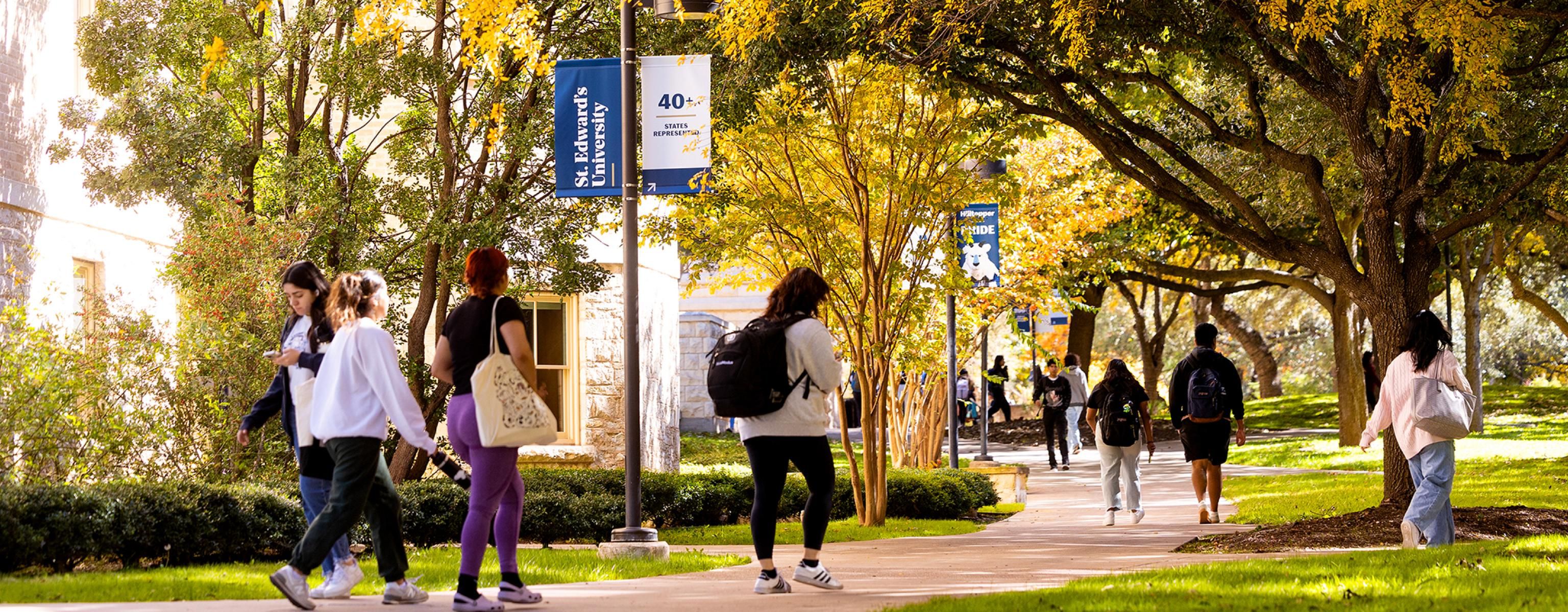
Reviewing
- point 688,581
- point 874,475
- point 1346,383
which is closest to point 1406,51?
point 874,475

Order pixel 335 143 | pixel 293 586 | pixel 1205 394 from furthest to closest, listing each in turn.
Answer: pixel 335 143 → pixel 1205 394 → pixel 293 586

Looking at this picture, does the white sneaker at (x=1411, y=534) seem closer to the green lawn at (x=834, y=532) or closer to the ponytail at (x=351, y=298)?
the green lawn at (x=834, y=532)

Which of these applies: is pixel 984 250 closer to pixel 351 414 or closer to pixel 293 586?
pixel 351 414

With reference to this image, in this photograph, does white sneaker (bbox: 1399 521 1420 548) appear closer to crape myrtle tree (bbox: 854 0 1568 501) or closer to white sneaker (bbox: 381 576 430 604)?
crape myrtle tree (bbox: 854 0 1568 501)

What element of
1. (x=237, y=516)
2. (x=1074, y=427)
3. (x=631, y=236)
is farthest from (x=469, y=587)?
(x=1074, y=427)

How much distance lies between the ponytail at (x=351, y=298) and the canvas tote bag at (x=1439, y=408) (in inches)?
248

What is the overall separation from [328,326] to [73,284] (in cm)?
741

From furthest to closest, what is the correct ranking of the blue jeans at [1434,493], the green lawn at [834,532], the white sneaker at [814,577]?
the green lawn at [834,532] → the blue jeans at [1434,493] → the white sneaker at [814,577]

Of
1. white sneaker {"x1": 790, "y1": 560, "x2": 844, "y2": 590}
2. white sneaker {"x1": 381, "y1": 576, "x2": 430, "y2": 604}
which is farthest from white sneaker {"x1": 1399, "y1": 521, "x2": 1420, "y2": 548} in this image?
white sneaker {"x1": 381, "y1": 576, "x2": 430, "y2": 604}

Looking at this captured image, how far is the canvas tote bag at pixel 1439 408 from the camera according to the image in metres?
9.67

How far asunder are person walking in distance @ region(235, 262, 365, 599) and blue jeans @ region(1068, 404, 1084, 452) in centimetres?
1871

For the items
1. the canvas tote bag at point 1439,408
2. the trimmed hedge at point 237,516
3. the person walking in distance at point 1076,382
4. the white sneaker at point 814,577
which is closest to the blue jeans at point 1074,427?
the person walking in distance at point 1076,382

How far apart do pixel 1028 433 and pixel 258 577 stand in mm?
28434

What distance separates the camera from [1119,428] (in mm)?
14055
